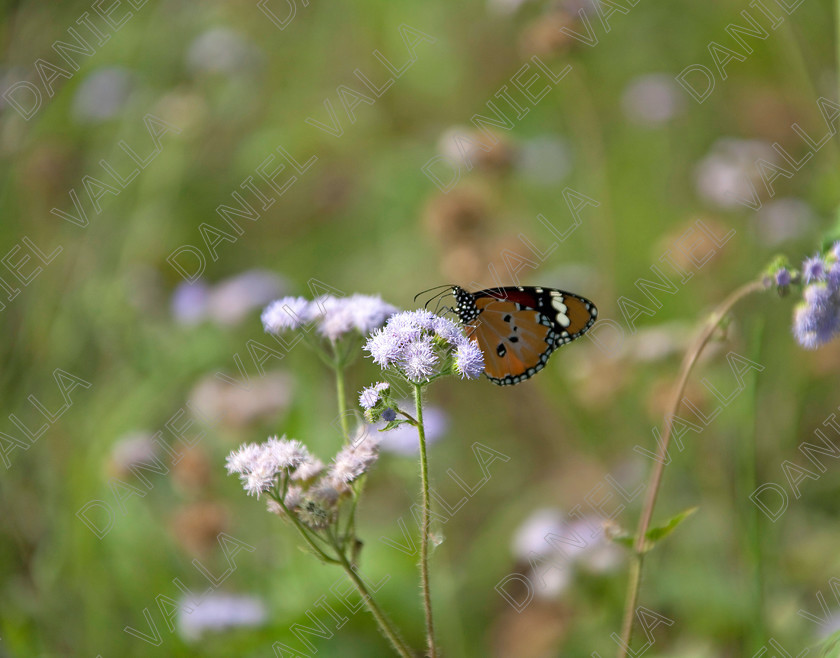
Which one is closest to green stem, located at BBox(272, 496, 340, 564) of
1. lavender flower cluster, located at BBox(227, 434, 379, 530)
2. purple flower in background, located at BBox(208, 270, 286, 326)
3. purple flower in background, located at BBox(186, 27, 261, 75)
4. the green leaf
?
lavender flower cluster, located at BBox(227, 434, 379, 530)

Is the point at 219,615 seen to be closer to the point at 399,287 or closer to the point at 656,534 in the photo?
the point at 656,534

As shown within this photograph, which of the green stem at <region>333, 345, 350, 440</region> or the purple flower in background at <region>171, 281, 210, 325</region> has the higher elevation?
the green stem at <region>333, 345, 350, 440</region>

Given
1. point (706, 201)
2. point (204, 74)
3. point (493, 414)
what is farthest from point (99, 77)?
point (706, 201)

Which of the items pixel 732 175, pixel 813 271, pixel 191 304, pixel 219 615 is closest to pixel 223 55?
pixel 191 304

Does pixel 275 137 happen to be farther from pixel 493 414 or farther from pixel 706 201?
pixel 706 201

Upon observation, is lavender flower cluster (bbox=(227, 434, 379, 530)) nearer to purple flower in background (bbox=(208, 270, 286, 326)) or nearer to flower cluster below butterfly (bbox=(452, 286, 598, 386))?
flower cluster below butterfly (bbox=(452, 286, 598, 386))

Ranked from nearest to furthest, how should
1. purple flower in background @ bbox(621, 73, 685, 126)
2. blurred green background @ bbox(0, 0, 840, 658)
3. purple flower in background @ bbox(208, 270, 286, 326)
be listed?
blurred green background @ bbox(0, 0, 840, 658), purple flower in background @ bbox(208, 270, 286, 326), purple flower in background @ bbox(621, 73, 685, 126)

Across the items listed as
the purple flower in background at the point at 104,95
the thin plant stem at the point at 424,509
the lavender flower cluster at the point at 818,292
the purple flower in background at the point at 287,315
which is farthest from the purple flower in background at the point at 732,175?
the purple flower in background at the point at 104,95
